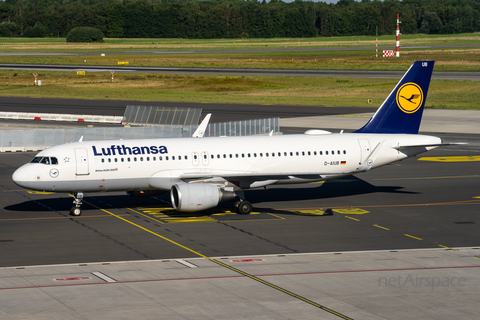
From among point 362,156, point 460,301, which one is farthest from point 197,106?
point 460,301

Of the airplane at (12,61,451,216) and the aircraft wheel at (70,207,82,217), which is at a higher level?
the airplane at (12,61,451,216)

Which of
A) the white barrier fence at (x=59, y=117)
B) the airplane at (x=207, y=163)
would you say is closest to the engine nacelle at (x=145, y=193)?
the airplane at (x=207, y=163)

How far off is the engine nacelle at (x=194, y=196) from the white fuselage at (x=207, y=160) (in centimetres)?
192

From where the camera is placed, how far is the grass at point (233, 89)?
107938 millimetres

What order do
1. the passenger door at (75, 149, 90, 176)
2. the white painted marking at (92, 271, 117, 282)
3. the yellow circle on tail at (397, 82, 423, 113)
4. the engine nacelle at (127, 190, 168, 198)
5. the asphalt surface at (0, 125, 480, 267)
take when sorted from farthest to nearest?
the yellow circle on tail at (397, 82, 423, 113) < the engine nacelle at (127, 190, 168, 198) < the passenger door at (75, 149, 90, 176) < the asphalt surface at (0, 125, 480, 267) < the white painted marking at (92, 271, 117, 282)

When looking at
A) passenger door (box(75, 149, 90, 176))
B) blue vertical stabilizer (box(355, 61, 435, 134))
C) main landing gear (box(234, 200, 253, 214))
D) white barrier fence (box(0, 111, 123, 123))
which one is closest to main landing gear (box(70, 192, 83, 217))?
passenger door (box(75, 149, 90, 176))

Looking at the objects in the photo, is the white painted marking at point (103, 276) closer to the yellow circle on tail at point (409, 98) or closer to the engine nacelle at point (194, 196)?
the engine nacelle at point (194, 196)

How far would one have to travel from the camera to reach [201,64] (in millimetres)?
175250

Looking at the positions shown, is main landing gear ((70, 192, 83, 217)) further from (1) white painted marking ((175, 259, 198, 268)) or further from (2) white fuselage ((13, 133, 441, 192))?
(1) white painted marking ((175, 259, 198, 268))

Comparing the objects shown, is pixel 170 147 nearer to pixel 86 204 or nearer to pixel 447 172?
pixel 86 204

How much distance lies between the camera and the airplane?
38312 millimetres

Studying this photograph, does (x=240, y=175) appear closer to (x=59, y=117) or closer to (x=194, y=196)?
(x=194, y=196)

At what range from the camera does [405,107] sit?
4628 centimetres

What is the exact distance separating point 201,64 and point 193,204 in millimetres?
141031
